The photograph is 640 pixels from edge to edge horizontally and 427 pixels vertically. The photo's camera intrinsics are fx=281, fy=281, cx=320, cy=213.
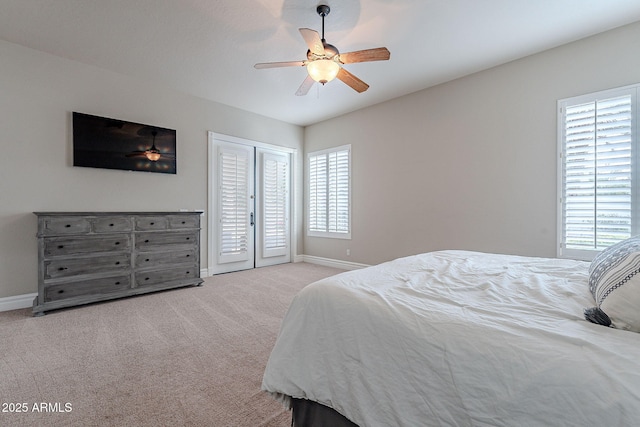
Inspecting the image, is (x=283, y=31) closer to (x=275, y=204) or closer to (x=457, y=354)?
(x=457, y=354)

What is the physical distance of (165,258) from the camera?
12.5 feet

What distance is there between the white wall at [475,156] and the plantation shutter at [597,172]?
0.45 feet

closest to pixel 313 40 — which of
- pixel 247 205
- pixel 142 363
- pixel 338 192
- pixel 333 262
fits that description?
pixel 142 363

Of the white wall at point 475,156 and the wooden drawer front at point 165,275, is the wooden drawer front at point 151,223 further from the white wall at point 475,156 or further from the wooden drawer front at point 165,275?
the white wall at point 475,156

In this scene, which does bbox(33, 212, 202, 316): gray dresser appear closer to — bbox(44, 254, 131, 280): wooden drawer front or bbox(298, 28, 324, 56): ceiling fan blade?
bbox(44, 254, 131, 280): wooden drawer front

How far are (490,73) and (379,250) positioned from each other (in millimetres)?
2934

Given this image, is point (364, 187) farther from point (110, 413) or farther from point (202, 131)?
point (110, 413)

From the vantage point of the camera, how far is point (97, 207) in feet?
12.0

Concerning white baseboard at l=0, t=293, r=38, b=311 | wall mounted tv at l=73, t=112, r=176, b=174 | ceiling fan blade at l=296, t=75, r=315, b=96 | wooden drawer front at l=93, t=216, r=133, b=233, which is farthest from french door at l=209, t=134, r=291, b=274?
ceiling fan blade at l=296, t=75, r=315, b=96

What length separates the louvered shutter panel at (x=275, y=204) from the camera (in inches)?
217

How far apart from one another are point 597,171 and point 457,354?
10.5 ft

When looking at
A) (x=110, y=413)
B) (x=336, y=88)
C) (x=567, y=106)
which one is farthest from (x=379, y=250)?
(x=110, y=413)

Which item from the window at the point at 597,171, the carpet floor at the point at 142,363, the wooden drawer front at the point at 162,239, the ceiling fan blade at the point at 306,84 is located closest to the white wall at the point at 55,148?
the wooden drawer front at the point at 162,239

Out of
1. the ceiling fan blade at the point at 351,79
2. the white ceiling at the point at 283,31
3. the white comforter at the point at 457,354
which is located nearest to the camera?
the white comforter at the point at 457,354
